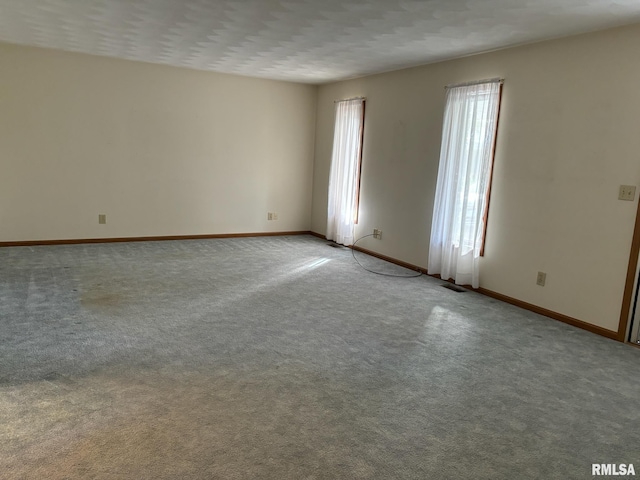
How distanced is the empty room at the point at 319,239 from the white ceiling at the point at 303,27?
1.5 inches

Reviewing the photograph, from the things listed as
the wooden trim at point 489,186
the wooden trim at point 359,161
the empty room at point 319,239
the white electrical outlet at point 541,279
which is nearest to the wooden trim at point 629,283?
the empty room at point 319,239

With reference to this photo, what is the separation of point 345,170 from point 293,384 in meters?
4.44

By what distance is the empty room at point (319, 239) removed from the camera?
227 cm

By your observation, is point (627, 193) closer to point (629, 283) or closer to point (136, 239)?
point (629, 283)

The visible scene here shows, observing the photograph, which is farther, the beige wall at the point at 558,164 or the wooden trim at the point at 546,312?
the wooden trim at the point at 546,312

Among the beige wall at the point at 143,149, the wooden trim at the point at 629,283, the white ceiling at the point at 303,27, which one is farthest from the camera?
the beige wall at the point at 143,149

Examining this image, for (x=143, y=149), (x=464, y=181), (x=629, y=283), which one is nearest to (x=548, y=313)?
(x=629, y=283)

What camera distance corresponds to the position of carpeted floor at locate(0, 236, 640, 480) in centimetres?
205

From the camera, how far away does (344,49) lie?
4805 mm

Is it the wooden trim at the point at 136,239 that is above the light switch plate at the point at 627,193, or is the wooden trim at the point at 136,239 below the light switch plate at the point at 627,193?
below

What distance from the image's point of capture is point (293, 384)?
2695mm
